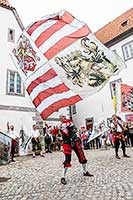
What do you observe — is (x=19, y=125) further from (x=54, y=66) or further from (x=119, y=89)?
(x=54, y=66)

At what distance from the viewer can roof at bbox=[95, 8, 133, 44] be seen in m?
24.1

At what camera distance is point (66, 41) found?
5.66m

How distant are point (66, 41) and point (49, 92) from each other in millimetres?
1159

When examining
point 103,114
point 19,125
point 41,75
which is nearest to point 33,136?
point 19,125

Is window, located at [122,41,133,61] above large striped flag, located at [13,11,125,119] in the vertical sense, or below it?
above

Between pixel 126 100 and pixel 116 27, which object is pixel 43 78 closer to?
pixel 126 100

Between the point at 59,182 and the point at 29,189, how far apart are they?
0.82m

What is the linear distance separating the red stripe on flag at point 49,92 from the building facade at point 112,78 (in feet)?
52.2

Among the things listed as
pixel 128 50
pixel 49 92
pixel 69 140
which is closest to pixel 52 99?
pixel 49 92

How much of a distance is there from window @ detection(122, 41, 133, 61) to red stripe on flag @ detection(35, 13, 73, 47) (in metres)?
17.2

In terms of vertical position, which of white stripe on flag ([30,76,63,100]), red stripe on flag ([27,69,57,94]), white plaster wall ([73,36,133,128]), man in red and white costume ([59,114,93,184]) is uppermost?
white plaster wall ([73,36,133,128])

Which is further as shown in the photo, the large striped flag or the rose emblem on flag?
the rose emblem on flag

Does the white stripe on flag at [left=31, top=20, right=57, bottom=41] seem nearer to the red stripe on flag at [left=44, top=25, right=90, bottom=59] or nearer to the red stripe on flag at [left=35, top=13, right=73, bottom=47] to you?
the red stripe on flag at [left=35, top=13, right=73, bottom=47]

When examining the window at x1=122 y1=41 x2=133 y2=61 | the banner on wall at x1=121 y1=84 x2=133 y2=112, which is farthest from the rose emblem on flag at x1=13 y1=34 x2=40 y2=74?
the window at x1=122 y1=41 x2=133 y2=61
